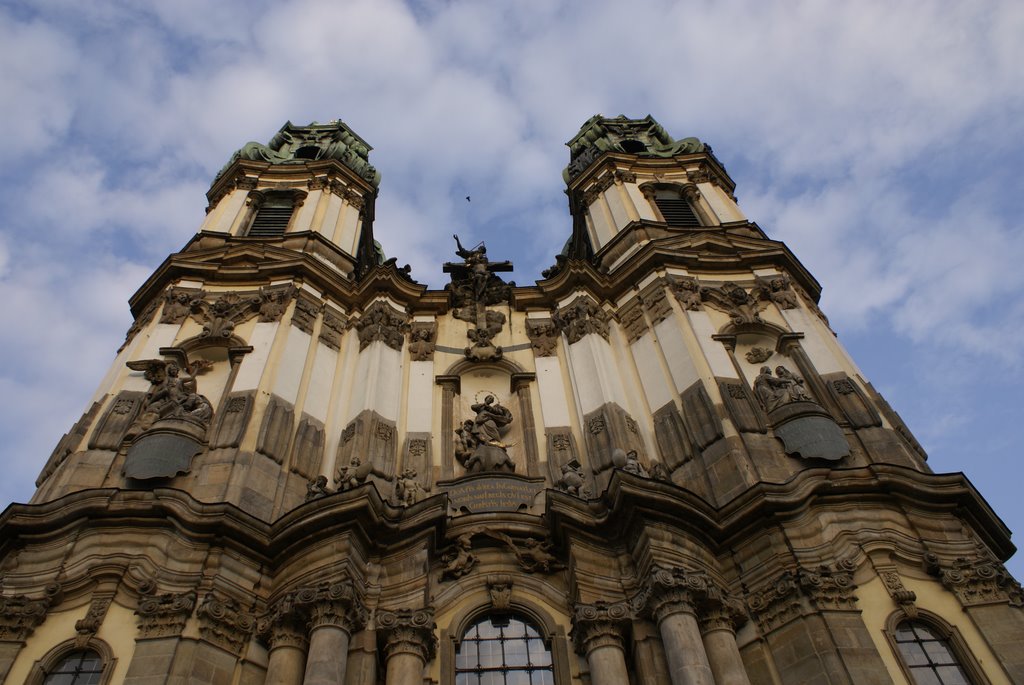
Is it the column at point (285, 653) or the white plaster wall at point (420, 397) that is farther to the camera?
the white plaster wall at point (420, 397)

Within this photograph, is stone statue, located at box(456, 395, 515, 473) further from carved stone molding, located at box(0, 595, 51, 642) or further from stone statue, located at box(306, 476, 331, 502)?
carved stone molding, located at box(0, 595, 51, 642)

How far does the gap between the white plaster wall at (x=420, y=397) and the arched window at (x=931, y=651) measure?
26.2 feet

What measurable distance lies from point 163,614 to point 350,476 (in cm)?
335

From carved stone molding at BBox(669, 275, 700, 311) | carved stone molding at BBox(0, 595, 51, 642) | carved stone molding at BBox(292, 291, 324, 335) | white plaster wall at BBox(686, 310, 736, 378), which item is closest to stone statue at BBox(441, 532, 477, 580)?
carved stone molding at BBox(0, 595, 51, 642)

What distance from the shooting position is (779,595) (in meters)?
11.3

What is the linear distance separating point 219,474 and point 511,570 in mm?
4465

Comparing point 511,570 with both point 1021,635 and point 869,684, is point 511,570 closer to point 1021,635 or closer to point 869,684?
point 869,684

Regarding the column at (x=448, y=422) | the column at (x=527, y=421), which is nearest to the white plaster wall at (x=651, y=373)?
the column at (x=527, y=421)

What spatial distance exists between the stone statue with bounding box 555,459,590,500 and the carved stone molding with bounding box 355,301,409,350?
5005mm

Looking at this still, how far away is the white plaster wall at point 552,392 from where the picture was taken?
52.5 feet

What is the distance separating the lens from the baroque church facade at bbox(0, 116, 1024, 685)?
1080cm

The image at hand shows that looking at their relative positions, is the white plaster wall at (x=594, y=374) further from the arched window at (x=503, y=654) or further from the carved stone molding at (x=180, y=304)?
the carved stone molding at (x=180, y=304)

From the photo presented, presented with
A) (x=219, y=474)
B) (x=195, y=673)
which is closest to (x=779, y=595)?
(x=195, y=673)

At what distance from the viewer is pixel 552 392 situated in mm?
16734
